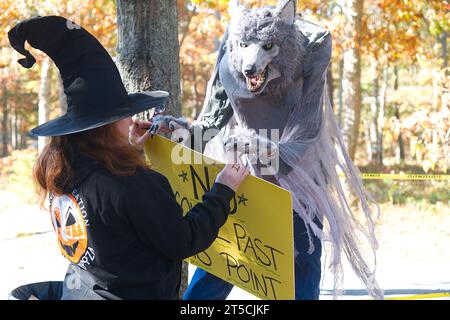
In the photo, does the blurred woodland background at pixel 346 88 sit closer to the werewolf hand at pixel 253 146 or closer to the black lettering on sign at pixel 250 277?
the werewolf hand at pixel 253 146

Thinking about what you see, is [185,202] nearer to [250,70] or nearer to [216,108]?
[216,108]

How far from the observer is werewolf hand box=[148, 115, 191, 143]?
10.4 ft

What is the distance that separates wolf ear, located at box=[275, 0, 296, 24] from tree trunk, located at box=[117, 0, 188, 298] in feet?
2.95

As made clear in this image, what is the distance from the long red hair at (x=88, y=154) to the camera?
2383 mm

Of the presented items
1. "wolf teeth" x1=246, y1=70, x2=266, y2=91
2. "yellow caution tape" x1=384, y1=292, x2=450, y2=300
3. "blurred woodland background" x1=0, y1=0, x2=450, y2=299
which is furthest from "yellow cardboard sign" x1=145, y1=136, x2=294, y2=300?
"yellow caution tape" x1=384, y1=292, x2=450, y2=300

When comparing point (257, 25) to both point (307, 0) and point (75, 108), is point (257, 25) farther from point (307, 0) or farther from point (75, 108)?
point (307, 0)

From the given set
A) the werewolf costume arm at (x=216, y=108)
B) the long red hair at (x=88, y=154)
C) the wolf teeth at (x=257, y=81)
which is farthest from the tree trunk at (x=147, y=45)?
the long red hair at (x=88, y=154)

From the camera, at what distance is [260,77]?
3176mm

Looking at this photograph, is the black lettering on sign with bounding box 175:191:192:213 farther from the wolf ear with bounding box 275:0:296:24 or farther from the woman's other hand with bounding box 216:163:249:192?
the wolf ear with bounding box 275:0:296:24

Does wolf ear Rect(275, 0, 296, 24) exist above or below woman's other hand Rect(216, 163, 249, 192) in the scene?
above

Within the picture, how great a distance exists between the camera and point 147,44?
3.79m

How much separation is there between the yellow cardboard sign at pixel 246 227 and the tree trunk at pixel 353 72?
270 inches

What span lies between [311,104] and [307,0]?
761 cm

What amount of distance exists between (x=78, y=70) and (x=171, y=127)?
83 cm
